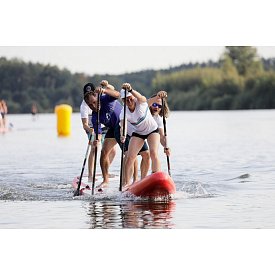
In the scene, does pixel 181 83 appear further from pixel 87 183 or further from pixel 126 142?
pixel 87 183

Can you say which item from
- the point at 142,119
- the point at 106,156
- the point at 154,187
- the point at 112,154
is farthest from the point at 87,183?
the point at 142,119

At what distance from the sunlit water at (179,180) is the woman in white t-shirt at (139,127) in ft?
1.38

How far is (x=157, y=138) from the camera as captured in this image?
12.3 metres

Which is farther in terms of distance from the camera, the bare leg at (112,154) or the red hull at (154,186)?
the bare leg at (112,154)

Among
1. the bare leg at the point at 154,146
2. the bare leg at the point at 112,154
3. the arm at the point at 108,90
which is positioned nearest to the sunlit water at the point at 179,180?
the bare leg at the point at 154,146

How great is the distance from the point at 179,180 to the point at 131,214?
2237 mm

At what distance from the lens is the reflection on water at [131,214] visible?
1132cm

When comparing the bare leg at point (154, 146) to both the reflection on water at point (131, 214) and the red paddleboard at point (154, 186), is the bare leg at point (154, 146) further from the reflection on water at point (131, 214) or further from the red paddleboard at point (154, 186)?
the reflection on water at point (131, 214)

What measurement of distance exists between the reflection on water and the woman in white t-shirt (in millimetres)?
389
